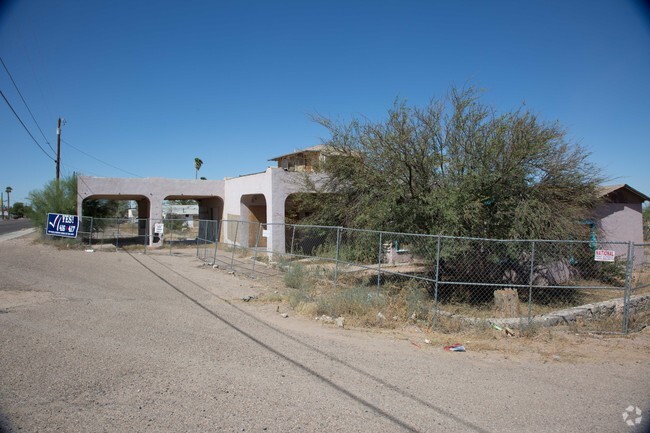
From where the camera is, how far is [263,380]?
17.4 feet

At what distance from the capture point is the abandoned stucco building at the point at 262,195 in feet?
57.0

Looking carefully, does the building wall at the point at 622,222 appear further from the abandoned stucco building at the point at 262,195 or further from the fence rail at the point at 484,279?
the fence rail at the point at 484,279

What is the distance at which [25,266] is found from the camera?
14.8 m

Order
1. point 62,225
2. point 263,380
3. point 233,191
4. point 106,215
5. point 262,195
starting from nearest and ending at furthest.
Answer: point 263,380 → point 62,225 → point 262,195 → point 233,191 → point 106,215

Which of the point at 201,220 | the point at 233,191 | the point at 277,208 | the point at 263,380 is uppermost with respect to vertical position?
the point at 233,191

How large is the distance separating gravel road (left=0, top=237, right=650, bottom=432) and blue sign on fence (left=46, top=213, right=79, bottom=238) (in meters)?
13.3

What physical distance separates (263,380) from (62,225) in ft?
65.1

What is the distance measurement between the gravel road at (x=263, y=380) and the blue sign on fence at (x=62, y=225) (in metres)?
13.3

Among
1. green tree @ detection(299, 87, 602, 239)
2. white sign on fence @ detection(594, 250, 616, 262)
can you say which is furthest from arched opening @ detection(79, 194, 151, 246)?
white sign on fence @ detection(594, 250, 616, 262)

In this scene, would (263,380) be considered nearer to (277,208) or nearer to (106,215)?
(277,208)

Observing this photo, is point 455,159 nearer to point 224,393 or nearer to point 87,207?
point 224,393

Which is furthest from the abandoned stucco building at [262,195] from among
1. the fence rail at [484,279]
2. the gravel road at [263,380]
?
the gravel road at [263,380]

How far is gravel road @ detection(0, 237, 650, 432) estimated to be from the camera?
4.32 meters

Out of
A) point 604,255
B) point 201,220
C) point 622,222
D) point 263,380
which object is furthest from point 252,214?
point 263,380
